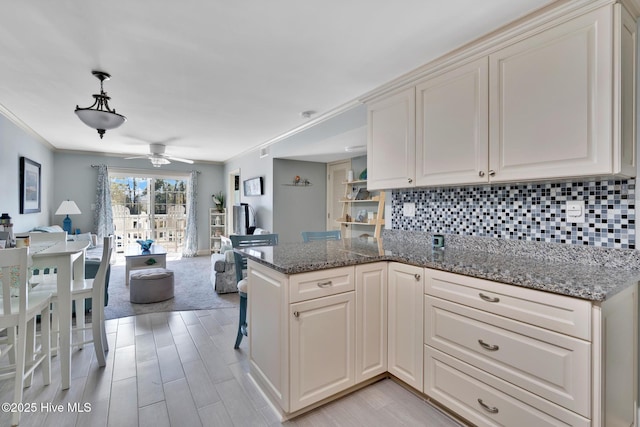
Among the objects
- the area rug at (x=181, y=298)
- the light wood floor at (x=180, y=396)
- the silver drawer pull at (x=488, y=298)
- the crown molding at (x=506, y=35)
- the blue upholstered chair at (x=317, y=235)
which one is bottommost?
the light wood floor at (x=180, y=396)

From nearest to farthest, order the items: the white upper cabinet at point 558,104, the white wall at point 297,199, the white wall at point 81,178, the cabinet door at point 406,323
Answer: the white upper cabinet at point 558,104 < the cabinet door at point 406,323 < the white wall at point 297,199 < the white wall at point 81,178

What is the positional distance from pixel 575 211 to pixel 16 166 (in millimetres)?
6083

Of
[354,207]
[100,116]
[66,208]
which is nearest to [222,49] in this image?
[100,116]

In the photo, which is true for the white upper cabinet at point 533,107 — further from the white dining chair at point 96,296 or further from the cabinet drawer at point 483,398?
the white dining chair at point 96,296

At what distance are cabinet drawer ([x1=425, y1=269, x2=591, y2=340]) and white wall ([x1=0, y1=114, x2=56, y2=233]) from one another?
16.0 feet

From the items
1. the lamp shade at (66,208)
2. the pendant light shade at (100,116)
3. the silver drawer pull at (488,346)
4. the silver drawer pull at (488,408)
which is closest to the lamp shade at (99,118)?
the pendant light shade at (100,116)

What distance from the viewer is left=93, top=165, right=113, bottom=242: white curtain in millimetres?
6312

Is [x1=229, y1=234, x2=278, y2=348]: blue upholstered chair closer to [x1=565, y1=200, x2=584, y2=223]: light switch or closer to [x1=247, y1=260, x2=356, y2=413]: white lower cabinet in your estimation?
[x1=247, y1=260, x2=356, y2=413]: white lower cabinet

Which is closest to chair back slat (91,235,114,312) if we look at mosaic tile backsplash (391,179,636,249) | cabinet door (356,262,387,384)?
cabinet door (356,262,387,384)

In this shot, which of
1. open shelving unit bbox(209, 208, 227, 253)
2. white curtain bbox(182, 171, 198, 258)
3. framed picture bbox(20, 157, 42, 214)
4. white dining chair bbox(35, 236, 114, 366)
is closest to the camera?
white dining chair bbox(35, 236, 114, 366)

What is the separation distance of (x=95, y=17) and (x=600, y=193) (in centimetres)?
311

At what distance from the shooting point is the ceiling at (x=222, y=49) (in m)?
1.71

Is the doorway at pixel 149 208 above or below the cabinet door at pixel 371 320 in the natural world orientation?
above

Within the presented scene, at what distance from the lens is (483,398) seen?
1.49m
